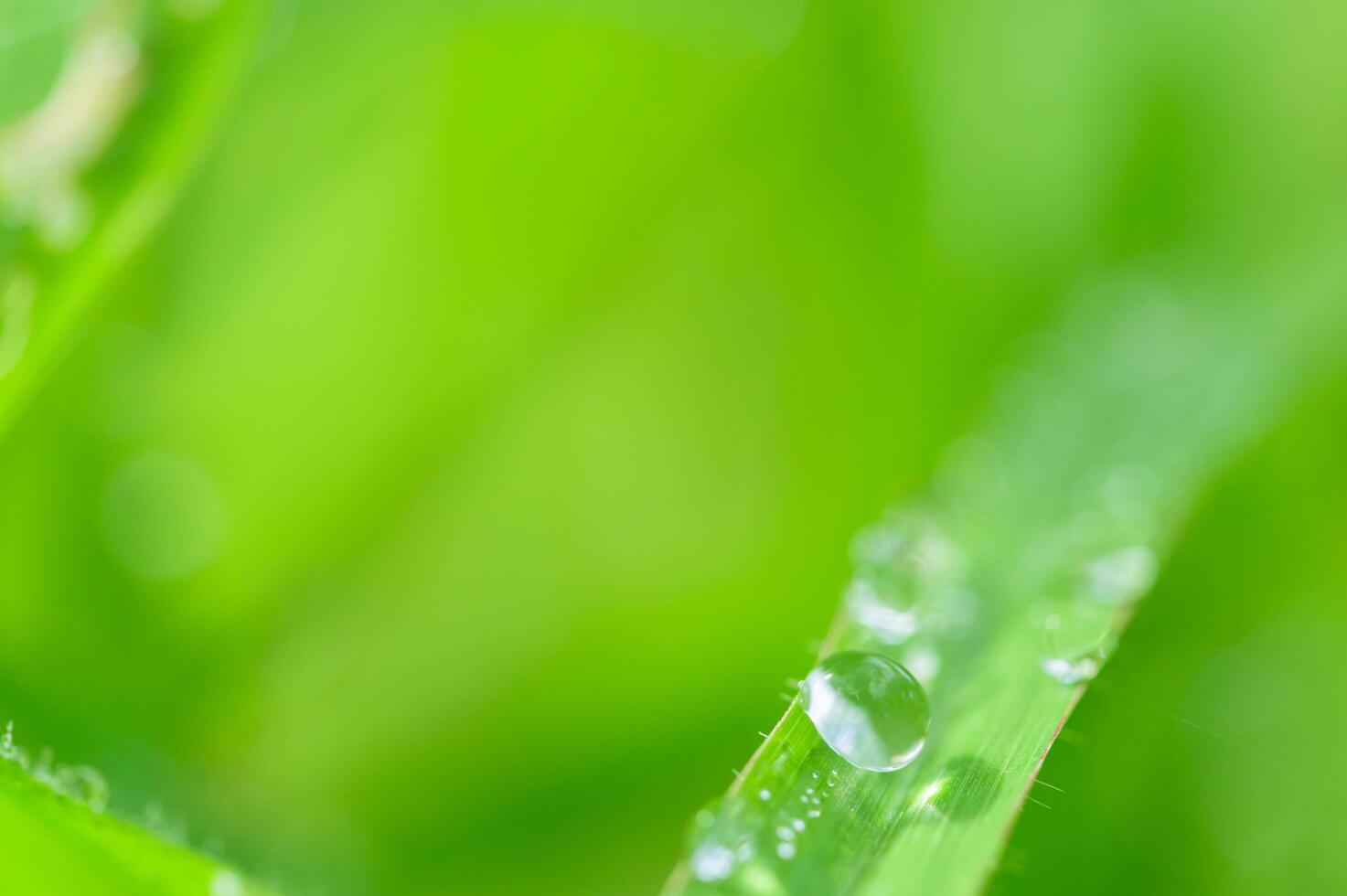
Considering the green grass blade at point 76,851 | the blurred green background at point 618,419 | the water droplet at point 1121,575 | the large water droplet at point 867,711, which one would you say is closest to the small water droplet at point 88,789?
the green grass blade at point 76,851

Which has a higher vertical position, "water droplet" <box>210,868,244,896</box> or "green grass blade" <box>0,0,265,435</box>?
"green grass blade" <box>0,0,265,435</box>

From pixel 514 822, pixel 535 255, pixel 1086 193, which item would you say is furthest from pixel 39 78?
pixel 1086 193

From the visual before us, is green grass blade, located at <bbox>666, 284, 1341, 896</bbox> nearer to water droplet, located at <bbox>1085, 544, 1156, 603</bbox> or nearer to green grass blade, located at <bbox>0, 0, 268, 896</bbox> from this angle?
water droplet, located at <bbox>1085, 544, 1156, 603</bbox>

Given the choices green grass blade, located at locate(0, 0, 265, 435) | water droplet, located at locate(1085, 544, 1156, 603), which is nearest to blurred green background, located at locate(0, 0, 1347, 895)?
green grass blade, located at locate(0, 0, 265, 435)

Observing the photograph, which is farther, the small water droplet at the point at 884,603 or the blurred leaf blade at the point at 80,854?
the small water droplet at the point at 884,603

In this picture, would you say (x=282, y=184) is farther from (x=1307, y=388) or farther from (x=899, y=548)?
(x=1307, y=388)

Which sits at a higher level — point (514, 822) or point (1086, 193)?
point (1086, 193)

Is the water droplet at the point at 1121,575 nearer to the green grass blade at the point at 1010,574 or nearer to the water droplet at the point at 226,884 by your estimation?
Answer: the green grass blade at the point at 1010,574
